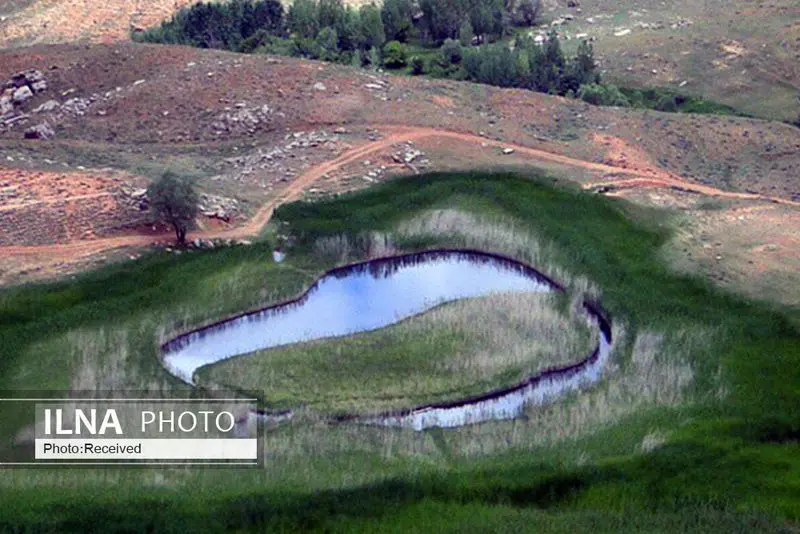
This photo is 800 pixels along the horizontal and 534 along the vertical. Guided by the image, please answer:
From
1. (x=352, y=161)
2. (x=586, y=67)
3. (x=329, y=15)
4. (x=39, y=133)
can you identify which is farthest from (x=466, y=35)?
(x=39, y=133)

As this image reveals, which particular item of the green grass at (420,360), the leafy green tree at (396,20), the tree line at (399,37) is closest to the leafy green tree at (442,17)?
the tree line at (399,37)

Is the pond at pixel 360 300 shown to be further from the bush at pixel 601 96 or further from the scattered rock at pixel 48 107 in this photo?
the bush at pixel 601 96

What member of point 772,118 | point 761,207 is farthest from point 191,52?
point 772,118

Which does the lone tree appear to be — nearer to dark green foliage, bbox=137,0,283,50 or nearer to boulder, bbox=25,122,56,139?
boulder, bbox=25,122,56,139

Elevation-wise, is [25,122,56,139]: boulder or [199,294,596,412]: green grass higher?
[25,122,56,139]: boulder

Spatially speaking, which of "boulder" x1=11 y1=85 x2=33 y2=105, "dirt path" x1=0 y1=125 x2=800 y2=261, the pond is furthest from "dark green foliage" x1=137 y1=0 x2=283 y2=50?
the pond

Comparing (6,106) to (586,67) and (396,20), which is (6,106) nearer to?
(396,20)
